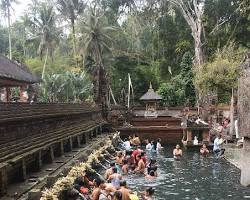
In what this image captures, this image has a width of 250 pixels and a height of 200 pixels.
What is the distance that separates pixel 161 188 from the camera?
820 inches

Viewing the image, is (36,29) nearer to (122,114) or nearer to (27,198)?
(122,114)

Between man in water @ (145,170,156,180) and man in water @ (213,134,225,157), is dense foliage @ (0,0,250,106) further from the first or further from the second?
man in water @ (145,170,156,180)

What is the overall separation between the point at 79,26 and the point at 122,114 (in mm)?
17031

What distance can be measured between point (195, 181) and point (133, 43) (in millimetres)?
48135

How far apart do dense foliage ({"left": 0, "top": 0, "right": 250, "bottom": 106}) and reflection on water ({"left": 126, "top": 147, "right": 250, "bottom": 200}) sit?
15902mm

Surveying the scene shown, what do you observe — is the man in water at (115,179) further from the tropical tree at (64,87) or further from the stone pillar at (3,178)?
the tropical tree at (64,87)

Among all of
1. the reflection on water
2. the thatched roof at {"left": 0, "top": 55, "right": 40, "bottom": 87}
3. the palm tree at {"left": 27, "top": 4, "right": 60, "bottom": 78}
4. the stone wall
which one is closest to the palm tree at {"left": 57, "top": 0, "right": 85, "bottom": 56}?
the palm tree at {"left": 27, "top": 4, "right": 60, "bottom": 78}

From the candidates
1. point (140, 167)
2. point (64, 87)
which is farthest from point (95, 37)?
point (140, 167)

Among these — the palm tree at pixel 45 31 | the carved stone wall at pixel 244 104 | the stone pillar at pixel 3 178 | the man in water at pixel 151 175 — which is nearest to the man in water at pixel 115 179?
the man in water at pixel 151 175

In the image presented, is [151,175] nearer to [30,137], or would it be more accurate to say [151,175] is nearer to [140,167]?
[140,167]

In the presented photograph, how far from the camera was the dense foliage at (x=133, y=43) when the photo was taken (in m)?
52.4

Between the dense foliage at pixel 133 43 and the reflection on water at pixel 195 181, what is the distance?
52.2 ft

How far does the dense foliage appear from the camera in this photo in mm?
52406

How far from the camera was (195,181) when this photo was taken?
74.1ft
